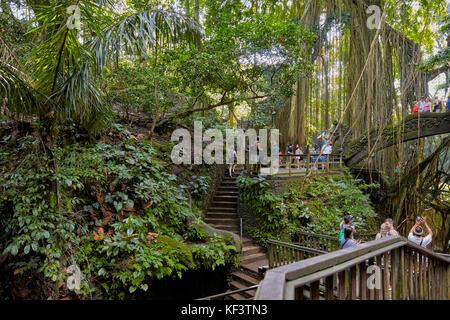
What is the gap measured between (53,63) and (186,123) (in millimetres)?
6924

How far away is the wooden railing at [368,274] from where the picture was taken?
3.82 feet

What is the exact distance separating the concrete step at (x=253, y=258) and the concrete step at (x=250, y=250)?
0.30 ft

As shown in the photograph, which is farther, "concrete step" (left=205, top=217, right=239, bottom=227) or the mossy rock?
"concrete step" (left=205, top=217, right=239, bottom=227)

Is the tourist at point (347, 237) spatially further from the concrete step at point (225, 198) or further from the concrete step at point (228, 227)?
the concrete step at point (225, 198)

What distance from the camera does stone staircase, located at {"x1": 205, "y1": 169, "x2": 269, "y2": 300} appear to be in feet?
20.4

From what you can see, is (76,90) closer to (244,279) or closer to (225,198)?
(244,279)

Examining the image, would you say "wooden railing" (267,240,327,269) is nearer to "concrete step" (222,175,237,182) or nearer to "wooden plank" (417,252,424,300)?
"wooden plank" (417,252,424,300)

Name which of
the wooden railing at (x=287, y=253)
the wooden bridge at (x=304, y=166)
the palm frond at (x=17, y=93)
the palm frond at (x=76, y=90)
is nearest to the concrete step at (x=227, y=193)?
the wooden bridge at (x=304, y=166)

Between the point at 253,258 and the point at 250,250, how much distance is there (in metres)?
0.33

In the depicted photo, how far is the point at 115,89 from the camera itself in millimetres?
8367

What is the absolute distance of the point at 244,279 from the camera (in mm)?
6234

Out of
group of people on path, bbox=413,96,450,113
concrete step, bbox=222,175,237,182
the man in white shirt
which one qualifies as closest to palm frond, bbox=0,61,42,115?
the man in white shirt

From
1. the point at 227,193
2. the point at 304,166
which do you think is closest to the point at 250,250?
the point at 227,193
